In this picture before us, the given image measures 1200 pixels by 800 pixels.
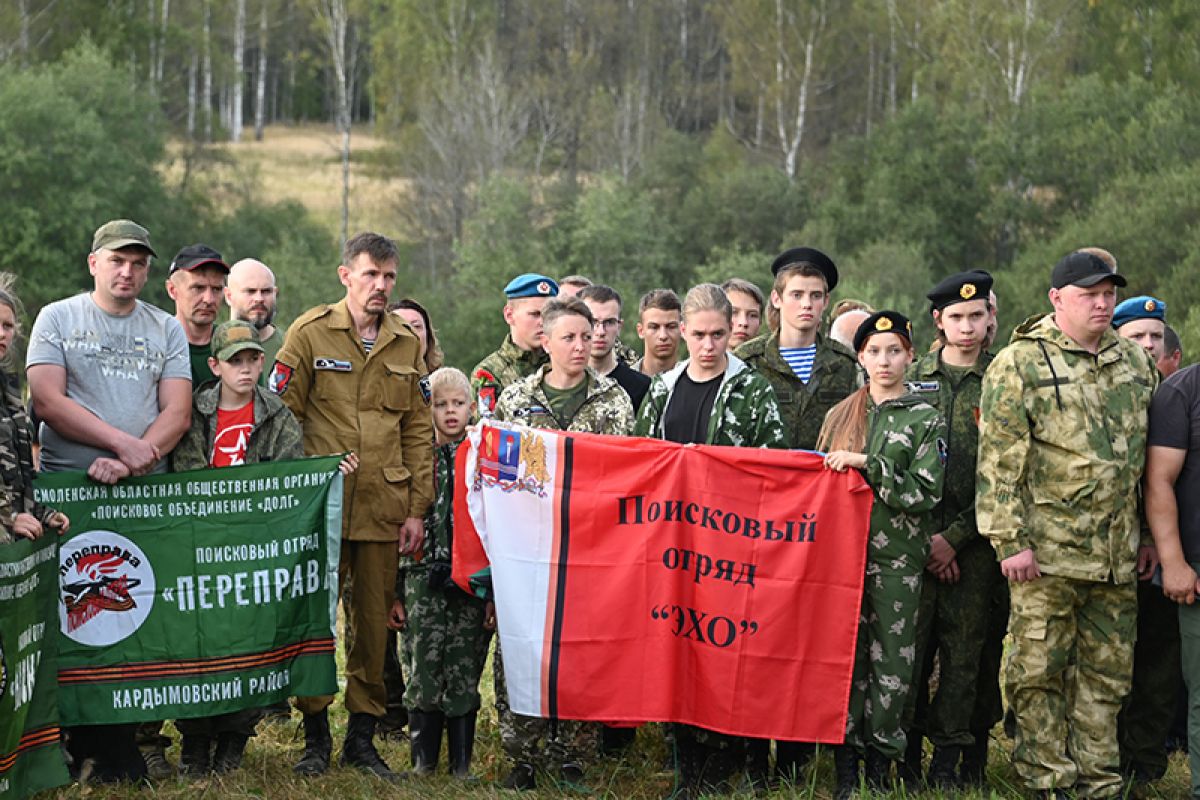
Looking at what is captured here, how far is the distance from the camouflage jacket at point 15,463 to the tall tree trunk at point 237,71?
58673mm

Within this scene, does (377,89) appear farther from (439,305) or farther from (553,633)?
(553,633)

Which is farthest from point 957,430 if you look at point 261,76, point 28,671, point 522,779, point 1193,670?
point 261,76

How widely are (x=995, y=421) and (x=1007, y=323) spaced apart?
36.9 m

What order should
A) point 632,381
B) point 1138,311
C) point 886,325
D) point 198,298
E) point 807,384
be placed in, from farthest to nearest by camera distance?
1. point 632,381
2. point 1138,311
3. point 807,384
4. point 198,298
5. point 886,325

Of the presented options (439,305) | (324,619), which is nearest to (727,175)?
(439,305)

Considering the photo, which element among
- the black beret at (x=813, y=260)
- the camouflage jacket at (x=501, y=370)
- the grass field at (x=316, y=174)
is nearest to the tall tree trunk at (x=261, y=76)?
the grass field at (x=316, y=174)

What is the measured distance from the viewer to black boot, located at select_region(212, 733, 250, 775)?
719cm

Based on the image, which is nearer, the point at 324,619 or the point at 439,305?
the point at 324,619

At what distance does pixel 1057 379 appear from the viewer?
21.5ft

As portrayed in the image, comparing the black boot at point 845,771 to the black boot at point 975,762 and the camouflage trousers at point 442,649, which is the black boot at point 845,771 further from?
the camouflage trousers at point 442,649

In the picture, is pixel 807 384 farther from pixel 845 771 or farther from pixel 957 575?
pixel 845 771

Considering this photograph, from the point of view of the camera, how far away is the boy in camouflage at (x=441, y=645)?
7.24 meters

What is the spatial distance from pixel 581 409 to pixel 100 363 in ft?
7.58

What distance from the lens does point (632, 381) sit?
8.48m
